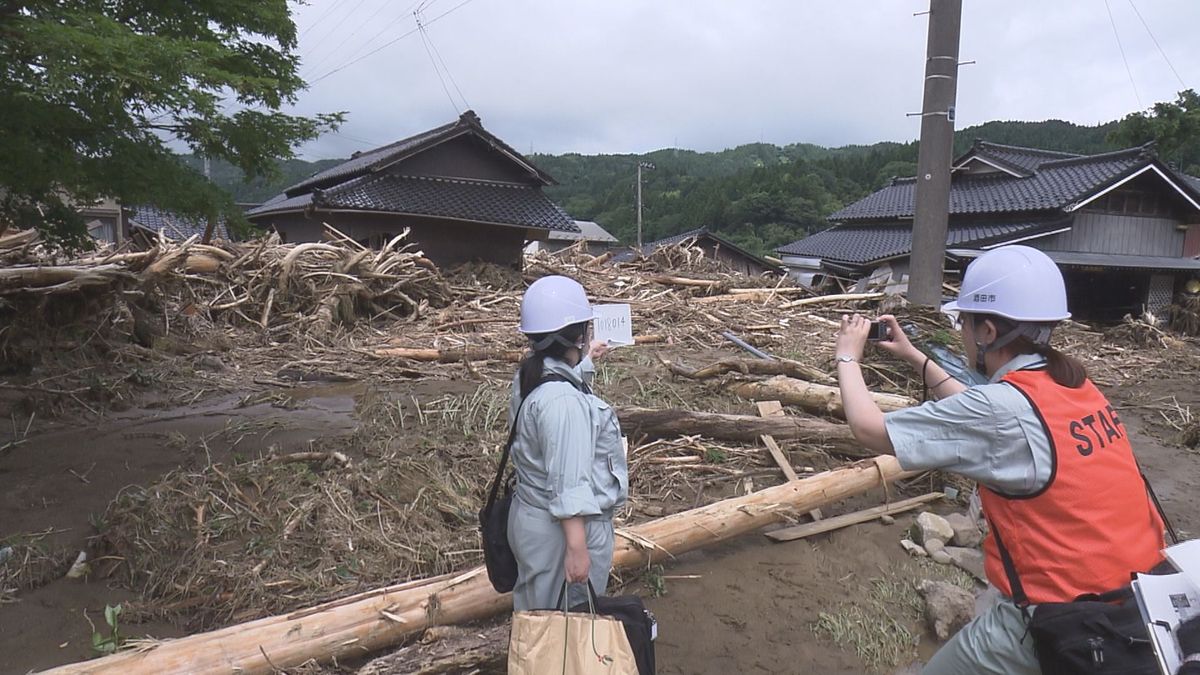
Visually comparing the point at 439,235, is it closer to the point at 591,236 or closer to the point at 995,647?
the point at 995,647

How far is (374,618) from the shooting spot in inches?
137

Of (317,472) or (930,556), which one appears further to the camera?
→ (317,472)

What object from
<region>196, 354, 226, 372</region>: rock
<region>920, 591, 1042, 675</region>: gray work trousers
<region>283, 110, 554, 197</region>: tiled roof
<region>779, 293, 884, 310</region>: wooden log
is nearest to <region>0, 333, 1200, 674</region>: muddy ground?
<region>196, 354, 226, 372</region>: rock

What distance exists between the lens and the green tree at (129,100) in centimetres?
364

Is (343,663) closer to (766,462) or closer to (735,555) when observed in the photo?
(735,555)

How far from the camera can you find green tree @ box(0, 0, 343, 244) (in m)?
3.64

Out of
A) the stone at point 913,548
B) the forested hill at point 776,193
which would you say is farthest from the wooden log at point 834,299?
the forested hill at point 776,193

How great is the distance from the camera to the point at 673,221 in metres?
47.9

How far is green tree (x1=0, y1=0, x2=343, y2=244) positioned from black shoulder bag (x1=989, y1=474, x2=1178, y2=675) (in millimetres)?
4390

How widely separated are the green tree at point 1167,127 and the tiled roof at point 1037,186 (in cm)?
772

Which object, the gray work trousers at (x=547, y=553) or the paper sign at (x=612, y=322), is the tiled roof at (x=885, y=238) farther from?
the gray work trousers at (x=547, y=553)

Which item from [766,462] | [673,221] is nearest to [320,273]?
[766,462]

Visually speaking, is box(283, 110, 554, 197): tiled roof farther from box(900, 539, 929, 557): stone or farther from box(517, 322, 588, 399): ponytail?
box(517, 322, 588, 399): ponytail

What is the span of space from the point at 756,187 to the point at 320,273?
39.5m
